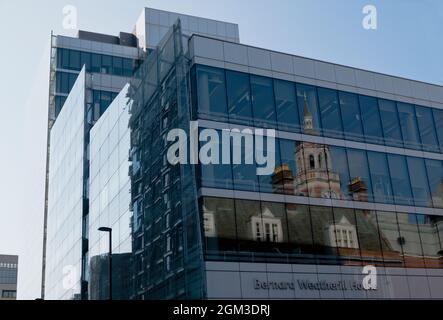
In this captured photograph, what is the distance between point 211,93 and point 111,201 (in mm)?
15333

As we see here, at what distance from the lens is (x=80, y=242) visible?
5025 cm

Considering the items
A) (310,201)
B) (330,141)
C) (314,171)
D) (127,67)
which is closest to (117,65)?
(127,67)

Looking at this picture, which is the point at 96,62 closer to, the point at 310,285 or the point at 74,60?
the point at 74,60

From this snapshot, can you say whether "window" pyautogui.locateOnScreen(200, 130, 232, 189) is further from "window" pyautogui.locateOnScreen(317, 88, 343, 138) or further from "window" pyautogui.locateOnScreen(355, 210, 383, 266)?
"window" pyautogui.locateOnScreen(355, 210, 383, 266)

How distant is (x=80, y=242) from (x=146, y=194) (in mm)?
15854

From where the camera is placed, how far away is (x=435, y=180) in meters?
37.8

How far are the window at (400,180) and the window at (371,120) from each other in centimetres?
148

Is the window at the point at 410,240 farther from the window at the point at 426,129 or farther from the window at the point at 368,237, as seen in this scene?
the window at the point at 426,129

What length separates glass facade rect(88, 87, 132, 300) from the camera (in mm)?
40000

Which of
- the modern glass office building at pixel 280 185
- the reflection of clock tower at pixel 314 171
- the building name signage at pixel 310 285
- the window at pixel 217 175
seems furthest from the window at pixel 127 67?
the building name signage at pixel 310 285

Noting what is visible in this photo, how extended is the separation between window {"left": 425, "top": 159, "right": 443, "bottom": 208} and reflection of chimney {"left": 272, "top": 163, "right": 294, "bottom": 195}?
10193mm

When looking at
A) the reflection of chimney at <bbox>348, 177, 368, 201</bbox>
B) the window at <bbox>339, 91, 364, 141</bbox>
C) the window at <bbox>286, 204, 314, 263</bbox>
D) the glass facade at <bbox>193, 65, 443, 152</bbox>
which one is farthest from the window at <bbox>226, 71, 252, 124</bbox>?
the reflection of chimney at <bbox>348, 177, 368, 201</bbox>

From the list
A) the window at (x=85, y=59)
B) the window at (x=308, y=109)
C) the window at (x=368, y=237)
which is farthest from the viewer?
the window at (x=85, y=59)

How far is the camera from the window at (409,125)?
3794 cm
